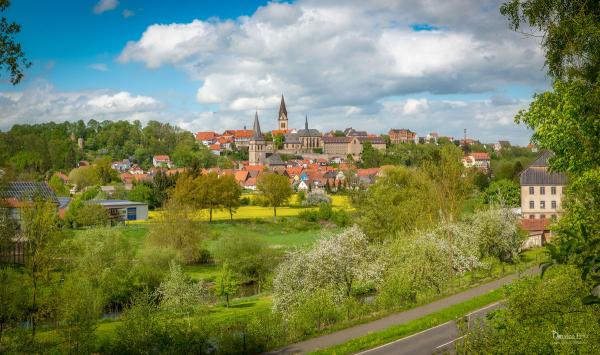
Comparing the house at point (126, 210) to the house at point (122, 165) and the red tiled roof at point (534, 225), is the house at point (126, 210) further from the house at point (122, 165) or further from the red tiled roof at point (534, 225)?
the house at point (122, 165)

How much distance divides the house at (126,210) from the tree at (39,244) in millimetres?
44446

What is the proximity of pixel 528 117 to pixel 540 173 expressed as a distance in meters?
54.1

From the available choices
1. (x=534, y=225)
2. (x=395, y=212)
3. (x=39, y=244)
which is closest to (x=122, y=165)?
(x=534, y=225)

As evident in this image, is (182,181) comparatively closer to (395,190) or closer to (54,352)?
(395,190)

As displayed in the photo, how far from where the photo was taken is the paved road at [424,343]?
19.0 metres

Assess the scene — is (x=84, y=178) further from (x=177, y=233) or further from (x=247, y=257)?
(x=247, y=257)

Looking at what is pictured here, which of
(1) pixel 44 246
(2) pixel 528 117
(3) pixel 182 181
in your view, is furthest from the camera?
(3) pixel 182 181

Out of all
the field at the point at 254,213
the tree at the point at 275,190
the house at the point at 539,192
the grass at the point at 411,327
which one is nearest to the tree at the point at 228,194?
the field at the point at 254,213

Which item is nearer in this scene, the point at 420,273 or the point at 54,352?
the point at 54,352

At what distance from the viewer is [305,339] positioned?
21859 mm

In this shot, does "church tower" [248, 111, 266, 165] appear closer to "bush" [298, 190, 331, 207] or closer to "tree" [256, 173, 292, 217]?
"bush" [298, 190, 331, 207]

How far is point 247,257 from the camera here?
141ft

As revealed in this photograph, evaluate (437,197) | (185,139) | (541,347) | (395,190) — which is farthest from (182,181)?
(185,139)

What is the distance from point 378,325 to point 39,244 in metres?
17.0
